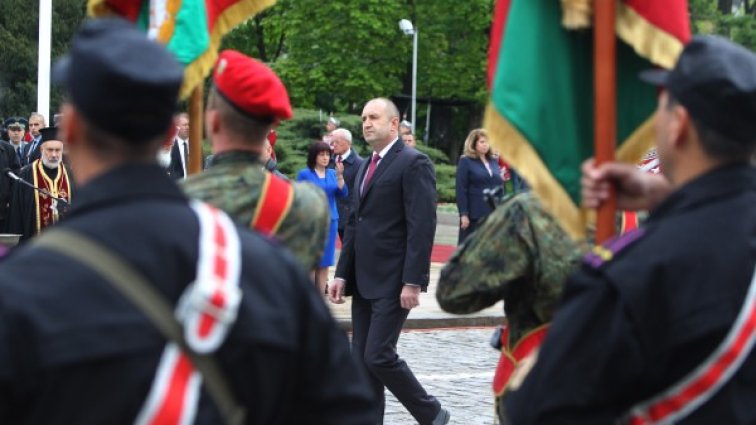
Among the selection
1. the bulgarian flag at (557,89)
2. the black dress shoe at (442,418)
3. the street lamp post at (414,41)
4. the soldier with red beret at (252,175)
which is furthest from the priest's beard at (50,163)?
the street lamp post at (414,41)

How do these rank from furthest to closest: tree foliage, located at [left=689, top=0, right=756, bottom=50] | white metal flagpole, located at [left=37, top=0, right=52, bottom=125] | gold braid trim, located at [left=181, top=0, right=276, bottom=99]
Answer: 1. tree foliage, located at [left=689, top=0, right=756, bottom=50]
2. white metal flagpole, located at [left=37, top=0, right=52, bottom=125]
3. gold braid trim, located at [left=181, top=0, right=276, bottom=99]

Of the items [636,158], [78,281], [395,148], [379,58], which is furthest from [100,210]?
[379,58]

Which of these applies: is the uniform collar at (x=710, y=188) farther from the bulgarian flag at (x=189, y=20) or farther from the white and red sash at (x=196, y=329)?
the bulgarian flag at (x=189, y=20)

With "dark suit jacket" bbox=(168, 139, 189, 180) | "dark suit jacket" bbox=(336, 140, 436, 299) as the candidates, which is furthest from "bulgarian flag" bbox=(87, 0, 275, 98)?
"dark suit jacket" bbox=(168, 139, 189, 180)

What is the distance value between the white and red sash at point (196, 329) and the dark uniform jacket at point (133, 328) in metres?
0.02

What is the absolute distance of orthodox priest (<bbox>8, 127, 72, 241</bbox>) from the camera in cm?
1430

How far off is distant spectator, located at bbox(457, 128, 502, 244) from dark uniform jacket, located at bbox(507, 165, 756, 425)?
14.9m

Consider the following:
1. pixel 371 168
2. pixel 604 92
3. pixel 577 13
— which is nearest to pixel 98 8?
pixel 577 13

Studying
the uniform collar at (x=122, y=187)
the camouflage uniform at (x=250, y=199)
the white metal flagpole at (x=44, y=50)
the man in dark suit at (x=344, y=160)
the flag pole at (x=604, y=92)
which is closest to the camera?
the uniform collar at (x=122, y=187)

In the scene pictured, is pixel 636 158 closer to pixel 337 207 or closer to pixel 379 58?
pixel 337 207

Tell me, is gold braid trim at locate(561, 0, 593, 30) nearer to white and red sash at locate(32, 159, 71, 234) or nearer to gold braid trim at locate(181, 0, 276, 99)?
gold braid trim at locate(181, 0, 276, 99)

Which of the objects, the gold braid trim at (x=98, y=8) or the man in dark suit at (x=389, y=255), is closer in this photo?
the gold braid trim at (x=98, y=8)

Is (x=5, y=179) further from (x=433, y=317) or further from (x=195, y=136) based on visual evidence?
(x=195, y=136)

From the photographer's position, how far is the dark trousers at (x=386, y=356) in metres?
8.55
